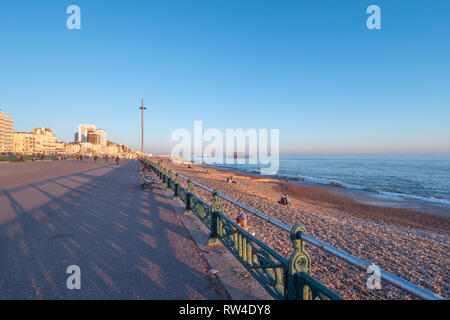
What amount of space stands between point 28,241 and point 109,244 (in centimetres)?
189

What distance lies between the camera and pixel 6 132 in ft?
444

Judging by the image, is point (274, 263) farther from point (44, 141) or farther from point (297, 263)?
point (44, 141)

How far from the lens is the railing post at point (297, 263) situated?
229cm

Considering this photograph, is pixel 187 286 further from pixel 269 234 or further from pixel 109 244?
pixel 269 234

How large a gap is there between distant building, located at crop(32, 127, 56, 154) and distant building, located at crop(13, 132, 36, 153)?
2.26 m

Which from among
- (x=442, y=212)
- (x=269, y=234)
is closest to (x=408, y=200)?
(x=442, y=212)

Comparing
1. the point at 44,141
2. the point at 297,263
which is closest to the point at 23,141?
the point at 44,141

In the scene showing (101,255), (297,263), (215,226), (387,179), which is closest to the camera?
(297,263)

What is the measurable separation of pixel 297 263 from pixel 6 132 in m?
196

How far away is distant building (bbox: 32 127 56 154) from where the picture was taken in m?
147

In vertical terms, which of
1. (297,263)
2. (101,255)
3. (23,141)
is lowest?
(101,255)
